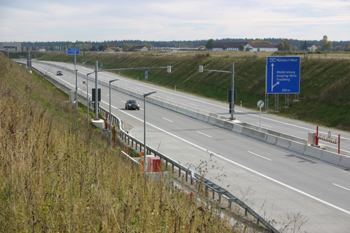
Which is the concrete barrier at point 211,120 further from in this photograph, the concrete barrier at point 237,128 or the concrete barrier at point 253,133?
the concrete barrier at point 253,133

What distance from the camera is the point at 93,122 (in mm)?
38062

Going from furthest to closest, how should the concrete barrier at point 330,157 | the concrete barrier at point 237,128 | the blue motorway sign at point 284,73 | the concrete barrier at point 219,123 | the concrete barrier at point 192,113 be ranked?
the concrete barrier at point 192,113, the blue motorway sign at point 284,73, the concrete barrier at point 219,123, the concrete barrier at point 237,128, the concrete barrier at point 330,157

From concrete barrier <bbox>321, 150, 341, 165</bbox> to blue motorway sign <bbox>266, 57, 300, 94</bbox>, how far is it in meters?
15.1

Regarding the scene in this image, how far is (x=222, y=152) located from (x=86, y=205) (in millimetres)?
21880

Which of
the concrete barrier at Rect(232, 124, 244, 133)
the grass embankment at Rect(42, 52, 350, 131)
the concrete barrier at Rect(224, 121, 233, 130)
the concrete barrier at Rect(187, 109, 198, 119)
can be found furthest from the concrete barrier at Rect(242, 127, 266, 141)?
the grass embankment at Rect(42, 52, 350, 131)

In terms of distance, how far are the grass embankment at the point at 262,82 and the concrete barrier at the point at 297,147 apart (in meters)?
13.4

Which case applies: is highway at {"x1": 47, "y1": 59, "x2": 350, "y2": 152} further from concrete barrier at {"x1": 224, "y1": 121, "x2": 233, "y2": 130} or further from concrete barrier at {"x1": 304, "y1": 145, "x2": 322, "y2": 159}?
concrete barrier at {"x1": 224, "y1": 121, "x2": 233, "y2": 130}

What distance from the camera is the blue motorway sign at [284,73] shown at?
38.8 meters

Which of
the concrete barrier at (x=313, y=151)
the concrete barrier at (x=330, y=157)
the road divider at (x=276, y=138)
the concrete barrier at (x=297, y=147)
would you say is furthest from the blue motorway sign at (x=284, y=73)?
the concrete barrier at (x=330, y=157)

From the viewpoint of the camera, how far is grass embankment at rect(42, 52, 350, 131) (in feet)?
146

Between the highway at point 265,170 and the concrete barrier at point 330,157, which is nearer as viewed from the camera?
the highway at point 265,170

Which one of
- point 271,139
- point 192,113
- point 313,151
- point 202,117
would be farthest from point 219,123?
point 313,151

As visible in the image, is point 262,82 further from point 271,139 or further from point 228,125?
point 271,139

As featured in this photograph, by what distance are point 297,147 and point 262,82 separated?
119ft
